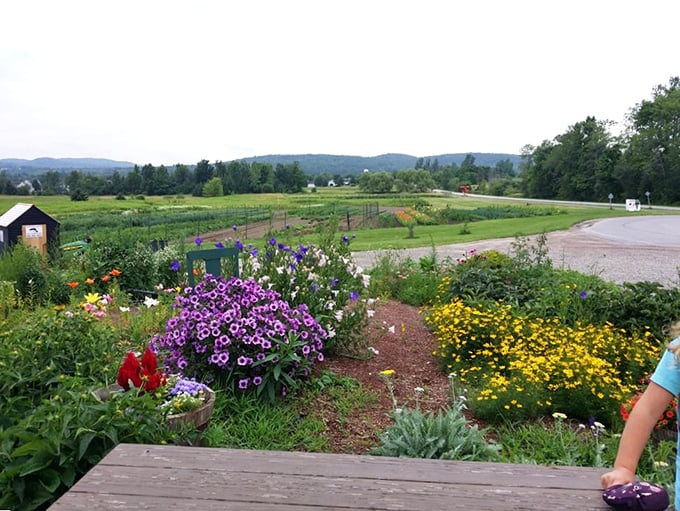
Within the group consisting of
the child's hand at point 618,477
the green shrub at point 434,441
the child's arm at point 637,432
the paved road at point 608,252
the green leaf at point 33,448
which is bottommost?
the paved road at point 608,252

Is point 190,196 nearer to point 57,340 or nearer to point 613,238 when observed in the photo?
point 613,238

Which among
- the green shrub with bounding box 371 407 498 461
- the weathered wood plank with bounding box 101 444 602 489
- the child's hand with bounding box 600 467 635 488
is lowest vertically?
the green shrub with bounding box 371 407 498 461

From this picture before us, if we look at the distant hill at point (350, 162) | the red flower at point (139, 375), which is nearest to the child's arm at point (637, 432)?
the red flower at point (139, 375)

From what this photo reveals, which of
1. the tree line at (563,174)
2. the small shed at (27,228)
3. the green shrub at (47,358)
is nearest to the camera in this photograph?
the green shrub at (47,358)

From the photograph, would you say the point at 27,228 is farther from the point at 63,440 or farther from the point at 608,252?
the point at 608,252

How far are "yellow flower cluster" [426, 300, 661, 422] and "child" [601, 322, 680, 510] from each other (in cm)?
222

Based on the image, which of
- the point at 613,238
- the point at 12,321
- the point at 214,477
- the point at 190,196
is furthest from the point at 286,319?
the point at 190,196

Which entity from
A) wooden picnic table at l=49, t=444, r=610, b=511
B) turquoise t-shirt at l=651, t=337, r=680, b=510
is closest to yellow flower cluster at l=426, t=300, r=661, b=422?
wooden picnic table at l=49, t=444, r=610, b=511

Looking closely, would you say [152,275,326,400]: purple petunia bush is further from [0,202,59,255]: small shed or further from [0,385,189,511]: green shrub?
[0,202,59,255]: small shed

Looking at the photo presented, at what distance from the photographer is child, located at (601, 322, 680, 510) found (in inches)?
60.8

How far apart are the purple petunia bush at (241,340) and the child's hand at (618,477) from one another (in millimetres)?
2406

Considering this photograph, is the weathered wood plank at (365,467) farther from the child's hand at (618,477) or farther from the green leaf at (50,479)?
the green leaf at (50,479)

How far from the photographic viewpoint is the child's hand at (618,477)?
156 centimetres

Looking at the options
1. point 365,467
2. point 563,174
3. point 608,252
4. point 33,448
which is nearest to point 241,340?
point 33,448
